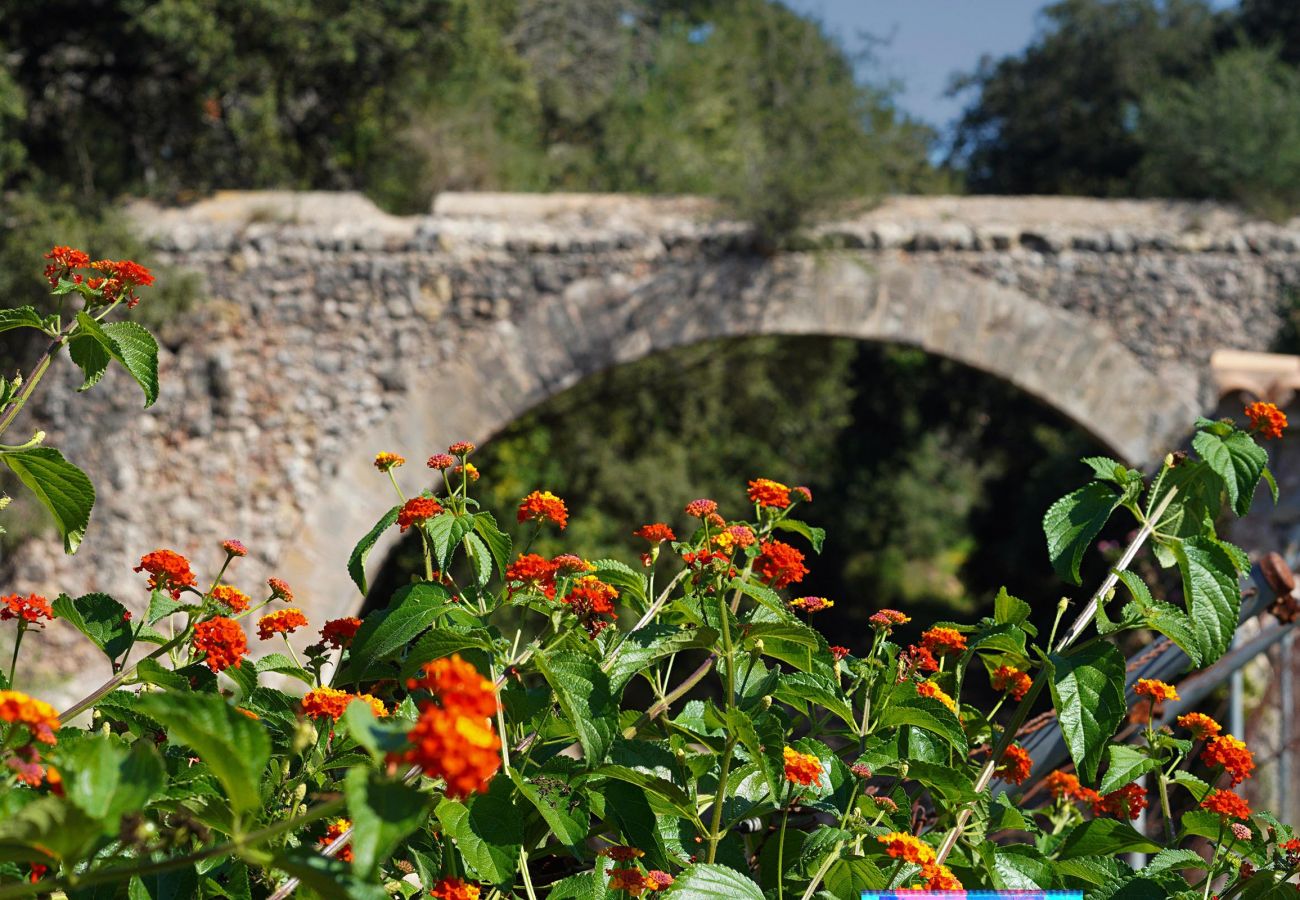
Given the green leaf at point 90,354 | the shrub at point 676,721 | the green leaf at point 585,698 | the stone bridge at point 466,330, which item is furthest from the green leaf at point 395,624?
the stone bridge at point 466,330

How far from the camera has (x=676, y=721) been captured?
1.12 meters

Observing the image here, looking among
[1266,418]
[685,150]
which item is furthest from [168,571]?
[685,150]

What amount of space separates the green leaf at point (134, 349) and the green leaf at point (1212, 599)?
36.6 inches

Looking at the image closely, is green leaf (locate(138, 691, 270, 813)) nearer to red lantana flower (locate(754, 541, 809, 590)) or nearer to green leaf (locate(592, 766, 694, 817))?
green leaf (locate(592, 766, 694, 817))

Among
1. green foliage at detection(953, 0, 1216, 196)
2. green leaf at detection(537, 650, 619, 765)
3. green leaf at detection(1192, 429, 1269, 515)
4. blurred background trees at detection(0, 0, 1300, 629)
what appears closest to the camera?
green leaf at detection(537, 650, 619, 765)

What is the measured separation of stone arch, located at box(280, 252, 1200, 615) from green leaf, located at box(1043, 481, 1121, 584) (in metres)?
5.64

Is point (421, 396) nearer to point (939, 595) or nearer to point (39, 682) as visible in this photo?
point (39, 682)

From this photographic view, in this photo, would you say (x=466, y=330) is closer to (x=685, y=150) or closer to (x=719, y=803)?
(x=685, y=150)

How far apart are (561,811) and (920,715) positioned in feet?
1.07

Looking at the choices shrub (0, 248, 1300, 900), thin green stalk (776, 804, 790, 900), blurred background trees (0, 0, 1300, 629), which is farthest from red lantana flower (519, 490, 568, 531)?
blurred background trees (0, 0, 1300, 629)

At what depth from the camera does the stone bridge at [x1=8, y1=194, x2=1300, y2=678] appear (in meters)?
6.61

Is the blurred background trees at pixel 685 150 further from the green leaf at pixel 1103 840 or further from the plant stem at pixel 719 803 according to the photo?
the plant stem at pixel 719 803

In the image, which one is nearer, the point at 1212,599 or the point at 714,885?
the point at 714,885

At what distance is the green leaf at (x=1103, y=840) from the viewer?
108cm
